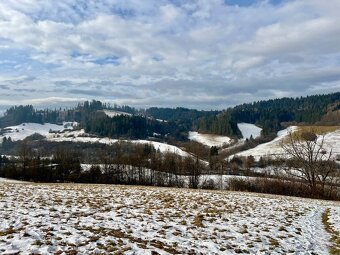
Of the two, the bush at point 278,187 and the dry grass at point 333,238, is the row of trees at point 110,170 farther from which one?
the dry grass at point 333,238

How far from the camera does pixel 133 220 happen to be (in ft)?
56.7

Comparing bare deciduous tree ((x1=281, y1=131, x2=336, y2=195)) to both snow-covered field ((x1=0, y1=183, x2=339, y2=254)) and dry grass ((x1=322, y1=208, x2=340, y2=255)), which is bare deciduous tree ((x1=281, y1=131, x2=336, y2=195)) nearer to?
dry grass ((x1=322, y1=208, x2=340, y2=255))

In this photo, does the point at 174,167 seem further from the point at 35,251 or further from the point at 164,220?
the point at 35,251

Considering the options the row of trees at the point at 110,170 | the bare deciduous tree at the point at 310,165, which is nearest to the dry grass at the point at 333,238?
the bare deciduous tree at the point at 310,165

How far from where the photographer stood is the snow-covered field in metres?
12.3

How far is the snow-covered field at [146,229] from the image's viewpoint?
12344 millimetres

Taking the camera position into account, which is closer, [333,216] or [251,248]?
[251,248]

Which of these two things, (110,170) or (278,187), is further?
(110,170)

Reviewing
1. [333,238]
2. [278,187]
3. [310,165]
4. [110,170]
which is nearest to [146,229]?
[333,238]

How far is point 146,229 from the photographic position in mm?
15578

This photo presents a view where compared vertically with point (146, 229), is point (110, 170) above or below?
below

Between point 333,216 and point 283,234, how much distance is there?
1068cm

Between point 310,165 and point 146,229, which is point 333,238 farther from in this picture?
point 310,165

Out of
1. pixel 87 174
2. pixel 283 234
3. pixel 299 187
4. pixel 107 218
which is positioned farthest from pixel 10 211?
pixel 87 174
